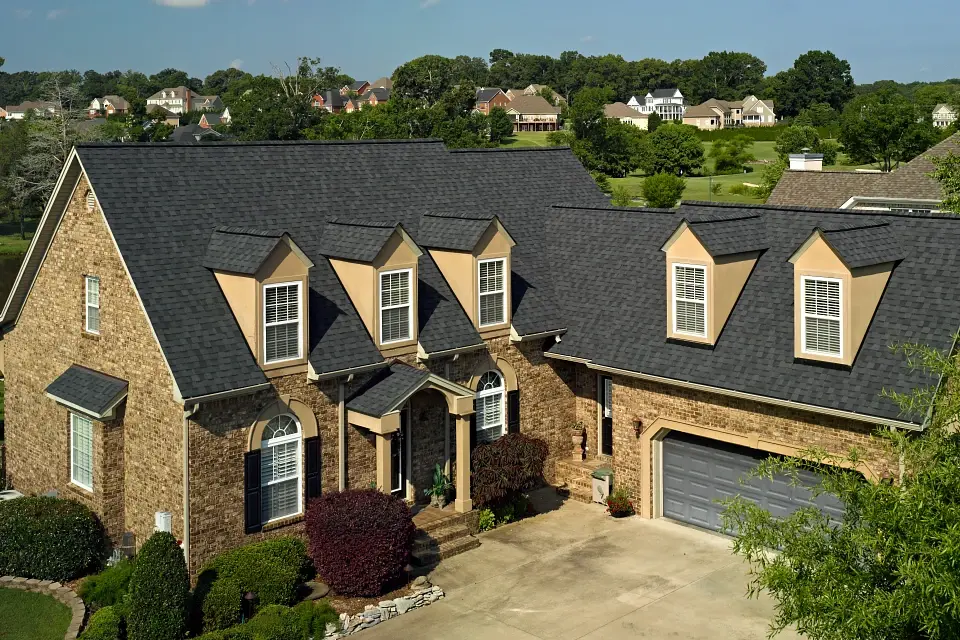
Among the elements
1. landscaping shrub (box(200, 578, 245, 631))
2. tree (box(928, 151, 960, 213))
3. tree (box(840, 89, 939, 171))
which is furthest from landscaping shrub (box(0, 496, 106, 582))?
tree (box(840, 89, 939, 171))

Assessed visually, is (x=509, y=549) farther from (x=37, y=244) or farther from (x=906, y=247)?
(x=37, y=244)

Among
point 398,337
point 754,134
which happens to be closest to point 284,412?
point 398,337

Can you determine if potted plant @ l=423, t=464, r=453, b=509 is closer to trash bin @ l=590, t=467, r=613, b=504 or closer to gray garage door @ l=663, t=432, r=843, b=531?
trash bin @ l=590, t=467, r=613, b=504

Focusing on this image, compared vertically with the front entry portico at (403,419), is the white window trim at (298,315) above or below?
above

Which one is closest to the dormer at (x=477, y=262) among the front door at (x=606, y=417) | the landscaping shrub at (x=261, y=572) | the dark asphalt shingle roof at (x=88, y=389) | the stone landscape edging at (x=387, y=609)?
the front door at (x=606, y=417)

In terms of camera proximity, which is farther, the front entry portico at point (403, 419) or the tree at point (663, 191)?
the tree at point (663, 191)

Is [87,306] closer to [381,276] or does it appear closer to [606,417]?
[381,276]

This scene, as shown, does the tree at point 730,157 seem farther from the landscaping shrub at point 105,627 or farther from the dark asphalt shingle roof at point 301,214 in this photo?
the landscaping shrub at point 105,627
